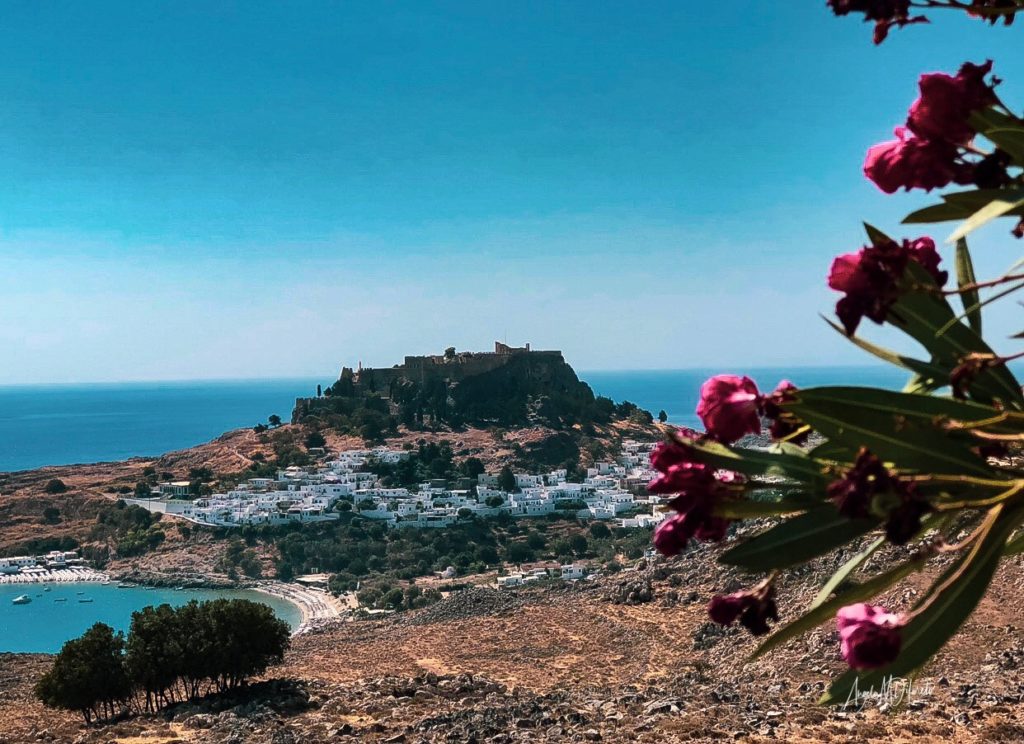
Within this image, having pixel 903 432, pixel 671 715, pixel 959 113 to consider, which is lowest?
pixel 671 715

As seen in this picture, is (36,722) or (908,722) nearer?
(908,722)

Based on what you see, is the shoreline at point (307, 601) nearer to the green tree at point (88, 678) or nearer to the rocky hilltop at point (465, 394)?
the green tree at point (88, 678)

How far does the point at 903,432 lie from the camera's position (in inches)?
39.1

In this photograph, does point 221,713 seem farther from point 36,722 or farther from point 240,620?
point 36,722

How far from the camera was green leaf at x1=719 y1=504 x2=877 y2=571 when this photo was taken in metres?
1.06

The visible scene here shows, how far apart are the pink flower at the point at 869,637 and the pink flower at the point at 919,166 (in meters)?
0.57

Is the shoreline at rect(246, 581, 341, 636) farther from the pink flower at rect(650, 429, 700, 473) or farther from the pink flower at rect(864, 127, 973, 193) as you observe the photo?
the pink flower at rect(864, 127, 973, 193)

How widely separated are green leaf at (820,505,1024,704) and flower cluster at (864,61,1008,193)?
449 mm

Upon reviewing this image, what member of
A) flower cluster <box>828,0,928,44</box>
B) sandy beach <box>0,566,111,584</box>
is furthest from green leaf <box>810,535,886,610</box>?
sandy beach <box>0,566,111,584</box>

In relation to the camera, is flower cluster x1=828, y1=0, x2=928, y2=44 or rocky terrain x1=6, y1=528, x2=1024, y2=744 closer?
flower cluster x1=828, y1=0, x2=928, y2=44

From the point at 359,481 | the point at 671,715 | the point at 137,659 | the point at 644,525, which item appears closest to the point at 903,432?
the point at 671,715

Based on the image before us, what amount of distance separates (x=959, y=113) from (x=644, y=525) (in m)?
40.7

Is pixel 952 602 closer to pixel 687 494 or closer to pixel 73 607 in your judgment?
pixel 687 494

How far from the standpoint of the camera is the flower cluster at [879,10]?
46.5 inches
